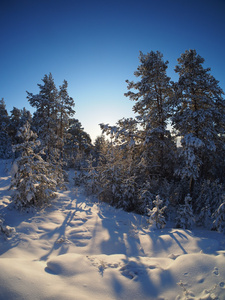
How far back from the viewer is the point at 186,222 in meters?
6.96

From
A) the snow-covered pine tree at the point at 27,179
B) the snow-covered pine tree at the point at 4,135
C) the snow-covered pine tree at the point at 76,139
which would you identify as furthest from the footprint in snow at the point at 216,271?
the snow-covered pine tree at the point at 4,135

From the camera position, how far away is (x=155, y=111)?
11.0 metres

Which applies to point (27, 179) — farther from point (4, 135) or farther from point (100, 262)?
point (4, 135)

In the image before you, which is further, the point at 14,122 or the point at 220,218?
the point at 14,122

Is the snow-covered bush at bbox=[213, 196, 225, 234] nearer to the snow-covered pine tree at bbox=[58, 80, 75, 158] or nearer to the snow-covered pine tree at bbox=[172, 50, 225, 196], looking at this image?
the snow-covered pine tree at bbox=[172, 50, 225, 196]

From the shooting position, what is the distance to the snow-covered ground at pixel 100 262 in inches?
90.1

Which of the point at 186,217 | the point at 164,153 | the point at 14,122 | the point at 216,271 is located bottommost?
the point at 186,217

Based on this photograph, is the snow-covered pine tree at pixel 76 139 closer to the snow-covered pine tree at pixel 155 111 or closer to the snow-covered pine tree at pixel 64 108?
the snow-covered pine tree at pixel 64 108

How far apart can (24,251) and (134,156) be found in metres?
9.43

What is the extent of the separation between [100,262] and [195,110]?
9.85m

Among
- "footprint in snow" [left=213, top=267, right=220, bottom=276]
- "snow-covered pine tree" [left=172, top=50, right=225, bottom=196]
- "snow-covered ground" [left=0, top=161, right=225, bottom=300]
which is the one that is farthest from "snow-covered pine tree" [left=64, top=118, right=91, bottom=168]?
"footprint in snow" [left=213, top=267, right=220, bottom=276]

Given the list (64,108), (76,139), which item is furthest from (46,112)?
(76,139)

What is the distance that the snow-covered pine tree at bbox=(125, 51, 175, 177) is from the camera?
1067 centimetres

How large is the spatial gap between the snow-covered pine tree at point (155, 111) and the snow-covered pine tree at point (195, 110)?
48.0 inches
